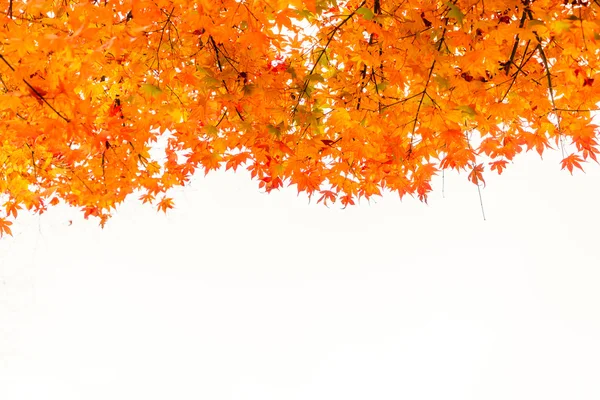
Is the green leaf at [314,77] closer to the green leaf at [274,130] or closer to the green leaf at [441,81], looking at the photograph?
the green leaf at [274,130]

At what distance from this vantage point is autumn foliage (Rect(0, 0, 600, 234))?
5.20 ft

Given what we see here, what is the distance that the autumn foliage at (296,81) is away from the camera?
1585mm

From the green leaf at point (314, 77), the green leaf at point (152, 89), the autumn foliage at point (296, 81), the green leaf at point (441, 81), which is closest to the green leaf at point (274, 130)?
the autumn foliage at point (296, 81)

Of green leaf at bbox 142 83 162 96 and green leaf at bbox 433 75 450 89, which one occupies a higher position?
green leaf at bbox 142 83 162 96

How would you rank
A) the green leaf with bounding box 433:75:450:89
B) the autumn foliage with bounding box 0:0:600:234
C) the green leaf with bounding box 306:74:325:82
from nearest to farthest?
the autumn foliage with bounding box 0:0:600:234 < the green leaf with bounding box 433:75:450:89 < the green leaf with bounding box 306:74:325:82

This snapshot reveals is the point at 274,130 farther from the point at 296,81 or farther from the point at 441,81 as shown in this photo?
the point at 441,81

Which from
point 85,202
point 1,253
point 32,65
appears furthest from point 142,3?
point 1,253

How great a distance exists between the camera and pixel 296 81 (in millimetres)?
2281

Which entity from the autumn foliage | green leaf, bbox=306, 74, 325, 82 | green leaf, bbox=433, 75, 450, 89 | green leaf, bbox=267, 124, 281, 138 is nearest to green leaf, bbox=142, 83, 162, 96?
the autumn foliage

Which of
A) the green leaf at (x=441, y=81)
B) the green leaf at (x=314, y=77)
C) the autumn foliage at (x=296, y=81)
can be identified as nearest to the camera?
the autumn foliage at (x=296, y=81)

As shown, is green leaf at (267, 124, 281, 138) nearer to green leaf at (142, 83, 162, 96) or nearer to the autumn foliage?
the autumn foliage

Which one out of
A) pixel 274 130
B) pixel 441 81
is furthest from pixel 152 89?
pixel 441 81

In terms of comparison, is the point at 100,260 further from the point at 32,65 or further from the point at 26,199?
the point at 32,65

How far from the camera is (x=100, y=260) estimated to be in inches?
193
